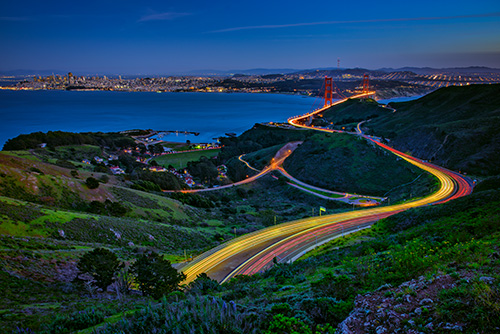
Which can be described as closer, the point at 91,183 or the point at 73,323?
the point at 73,323

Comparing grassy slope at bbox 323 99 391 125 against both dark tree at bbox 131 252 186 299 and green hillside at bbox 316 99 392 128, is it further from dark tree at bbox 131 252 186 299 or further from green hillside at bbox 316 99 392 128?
dark tree at bbox 131 252 186 299

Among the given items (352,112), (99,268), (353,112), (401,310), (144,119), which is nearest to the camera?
(401,310)

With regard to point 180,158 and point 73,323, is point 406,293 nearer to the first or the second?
point 73,323

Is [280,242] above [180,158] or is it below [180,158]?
above

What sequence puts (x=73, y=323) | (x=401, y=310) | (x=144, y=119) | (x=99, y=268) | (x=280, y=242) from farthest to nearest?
(x=144, y=119) → (x=280, y=242) → (x=99, y=268) → (x=73, y=323) → (x=401, y=310)

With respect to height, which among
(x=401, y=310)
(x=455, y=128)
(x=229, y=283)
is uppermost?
(x=455, y=128)

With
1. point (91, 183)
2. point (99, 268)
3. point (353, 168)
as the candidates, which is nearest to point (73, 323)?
point (99, 268)
